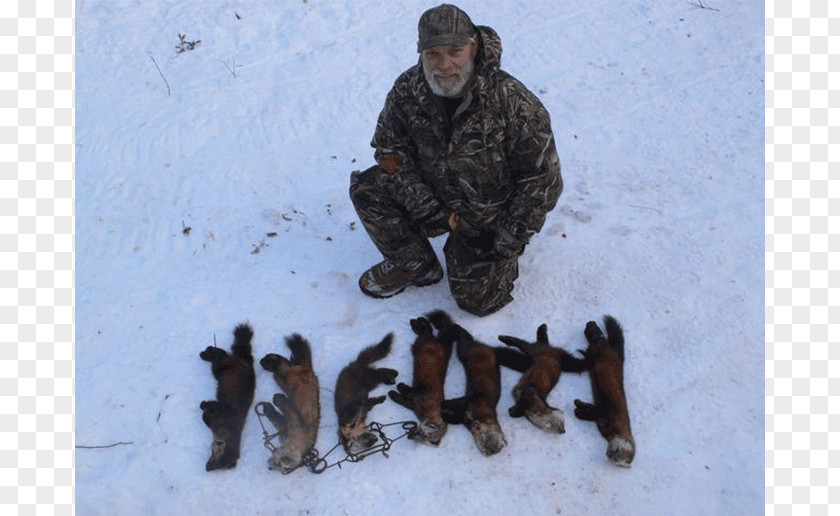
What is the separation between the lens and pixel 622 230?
4953 millimetres

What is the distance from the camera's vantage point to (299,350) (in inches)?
169

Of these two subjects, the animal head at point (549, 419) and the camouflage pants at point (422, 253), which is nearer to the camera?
the animal head at point (549, 419)

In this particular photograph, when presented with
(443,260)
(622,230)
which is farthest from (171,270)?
(622,230)

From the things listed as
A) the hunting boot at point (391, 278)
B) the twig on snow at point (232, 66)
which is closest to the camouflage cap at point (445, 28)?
the hunting boot at point (391, 278)

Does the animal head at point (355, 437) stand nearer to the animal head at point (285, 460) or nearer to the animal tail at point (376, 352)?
the animal head at point (285, 460)

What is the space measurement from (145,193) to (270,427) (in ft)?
7.72

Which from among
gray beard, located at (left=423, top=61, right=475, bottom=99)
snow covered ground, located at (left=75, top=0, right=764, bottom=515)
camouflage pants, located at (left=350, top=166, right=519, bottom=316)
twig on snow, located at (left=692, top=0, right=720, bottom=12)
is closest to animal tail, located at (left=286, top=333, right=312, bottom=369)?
snow covered ground, located at (left=75, top=0, right=764, bottom=515)

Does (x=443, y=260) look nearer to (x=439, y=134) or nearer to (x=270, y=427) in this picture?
(x=439, y=134)

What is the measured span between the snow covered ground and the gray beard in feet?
4.79

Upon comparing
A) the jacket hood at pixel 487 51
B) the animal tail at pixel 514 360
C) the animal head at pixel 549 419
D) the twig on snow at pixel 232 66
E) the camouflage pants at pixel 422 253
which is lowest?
the animal head at pixel 549 419

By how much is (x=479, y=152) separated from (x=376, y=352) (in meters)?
1.34

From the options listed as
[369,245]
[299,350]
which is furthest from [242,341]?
[369,245]

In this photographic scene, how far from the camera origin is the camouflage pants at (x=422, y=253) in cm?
424

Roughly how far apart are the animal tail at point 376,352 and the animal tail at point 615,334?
1.30m
